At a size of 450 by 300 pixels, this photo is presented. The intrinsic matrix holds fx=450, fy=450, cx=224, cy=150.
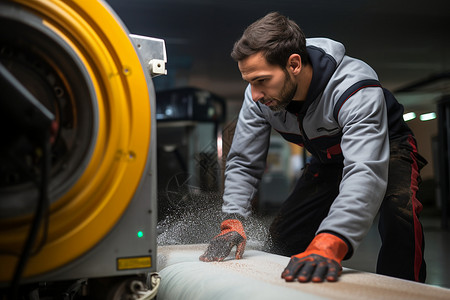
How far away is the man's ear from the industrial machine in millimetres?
635

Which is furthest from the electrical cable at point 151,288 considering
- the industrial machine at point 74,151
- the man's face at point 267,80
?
the man's face at point 267,80

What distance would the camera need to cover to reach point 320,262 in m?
1.04

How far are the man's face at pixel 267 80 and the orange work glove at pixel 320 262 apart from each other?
20.2 inches

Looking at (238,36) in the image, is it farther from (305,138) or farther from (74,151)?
(74,151)

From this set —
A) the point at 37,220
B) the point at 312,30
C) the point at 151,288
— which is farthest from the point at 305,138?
the point at 312,30

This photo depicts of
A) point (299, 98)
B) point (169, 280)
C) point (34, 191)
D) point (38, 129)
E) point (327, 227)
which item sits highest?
point (299, 98)

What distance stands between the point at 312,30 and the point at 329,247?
3.81 meters

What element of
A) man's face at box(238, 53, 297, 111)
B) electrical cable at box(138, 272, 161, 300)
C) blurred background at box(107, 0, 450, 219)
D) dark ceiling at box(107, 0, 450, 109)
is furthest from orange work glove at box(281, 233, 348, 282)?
dark ceiling at box(107, 0, 450, 109)

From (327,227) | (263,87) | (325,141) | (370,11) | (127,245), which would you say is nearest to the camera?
(127,245)

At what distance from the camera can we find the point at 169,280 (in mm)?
1219

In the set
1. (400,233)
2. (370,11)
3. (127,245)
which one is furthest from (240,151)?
(370,11)

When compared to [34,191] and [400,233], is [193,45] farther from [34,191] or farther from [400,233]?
[34,191]

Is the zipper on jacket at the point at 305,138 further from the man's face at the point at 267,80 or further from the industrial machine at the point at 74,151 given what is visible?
the industrial machine at the point at 74,151

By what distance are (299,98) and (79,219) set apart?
2.97 ft
